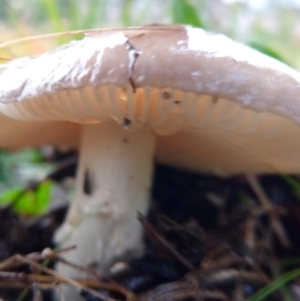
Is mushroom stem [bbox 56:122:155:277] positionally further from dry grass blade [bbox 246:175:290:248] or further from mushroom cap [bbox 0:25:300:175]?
dry grass blade [bbox 246:175:290:248]

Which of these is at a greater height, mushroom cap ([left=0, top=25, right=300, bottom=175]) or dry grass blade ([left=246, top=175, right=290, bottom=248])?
mushroom cap ([left=0, top=25, right=300, bottom=175])

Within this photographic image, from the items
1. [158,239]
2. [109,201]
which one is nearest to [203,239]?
[158,239]

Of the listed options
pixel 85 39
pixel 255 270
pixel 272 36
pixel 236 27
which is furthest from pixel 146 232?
pixel 272 36

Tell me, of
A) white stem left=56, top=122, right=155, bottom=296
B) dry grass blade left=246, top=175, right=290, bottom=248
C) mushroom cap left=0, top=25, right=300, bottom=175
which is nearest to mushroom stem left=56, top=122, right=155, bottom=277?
white stem left=56, top=122, right=155, bottom=296

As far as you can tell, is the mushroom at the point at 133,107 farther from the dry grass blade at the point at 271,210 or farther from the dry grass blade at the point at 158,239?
the dry grass blade at the point at 271,210

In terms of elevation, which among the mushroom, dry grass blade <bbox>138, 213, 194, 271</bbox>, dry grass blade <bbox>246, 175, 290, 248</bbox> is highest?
the mushroom

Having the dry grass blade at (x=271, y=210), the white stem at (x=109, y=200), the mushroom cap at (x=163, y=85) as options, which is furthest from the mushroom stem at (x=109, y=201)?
the dry grass blade at (x=271, y=210)
